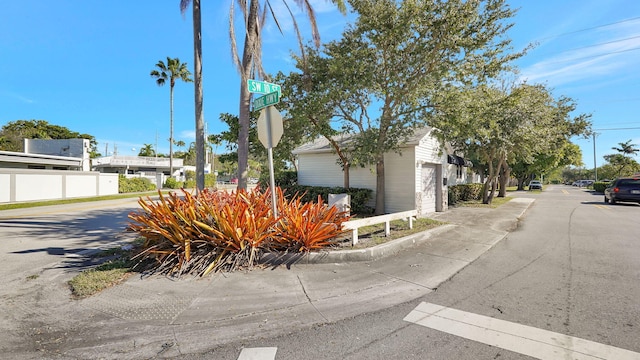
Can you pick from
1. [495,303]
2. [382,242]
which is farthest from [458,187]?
[495,303]

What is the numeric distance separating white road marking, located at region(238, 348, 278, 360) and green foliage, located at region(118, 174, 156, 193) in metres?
33.0

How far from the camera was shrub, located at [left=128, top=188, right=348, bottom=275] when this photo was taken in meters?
4.97

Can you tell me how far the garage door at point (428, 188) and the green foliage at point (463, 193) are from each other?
296 centimetres

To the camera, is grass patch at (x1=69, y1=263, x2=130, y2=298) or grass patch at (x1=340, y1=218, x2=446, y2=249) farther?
grass patch at (x1=340, y1=218, x2=446, y2=249)

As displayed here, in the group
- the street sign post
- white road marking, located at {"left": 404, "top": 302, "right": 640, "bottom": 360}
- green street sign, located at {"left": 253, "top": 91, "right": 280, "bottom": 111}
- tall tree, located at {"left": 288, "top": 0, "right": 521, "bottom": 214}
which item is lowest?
white road marking, located at {"left": 404, "top": 302, "right": 640, "bottom": 360}

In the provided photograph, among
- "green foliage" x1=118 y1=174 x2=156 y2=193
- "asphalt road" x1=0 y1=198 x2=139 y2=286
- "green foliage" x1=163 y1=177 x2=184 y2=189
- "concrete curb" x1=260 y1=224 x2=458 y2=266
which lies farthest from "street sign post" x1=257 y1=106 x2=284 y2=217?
"green foliage" x1=163 y1=177 x2=184 y2=189

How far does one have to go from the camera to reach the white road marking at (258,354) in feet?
8.58

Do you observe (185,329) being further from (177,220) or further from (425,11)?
(425,11)

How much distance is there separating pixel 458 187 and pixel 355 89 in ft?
35.2

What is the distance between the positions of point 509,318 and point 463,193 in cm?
1605

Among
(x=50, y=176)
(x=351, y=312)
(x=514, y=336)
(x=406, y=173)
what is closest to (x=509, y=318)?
(x=514, y=336)

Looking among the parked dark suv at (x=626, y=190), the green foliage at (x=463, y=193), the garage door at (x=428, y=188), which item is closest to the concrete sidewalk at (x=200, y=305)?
the garage door at (x=428, y=188)

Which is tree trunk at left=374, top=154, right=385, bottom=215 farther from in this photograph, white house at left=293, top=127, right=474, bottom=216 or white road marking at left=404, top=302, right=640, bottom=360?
white road marking at left=404, top=302, right=640, bottom=360

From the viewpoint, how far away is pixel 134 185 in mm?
31906
